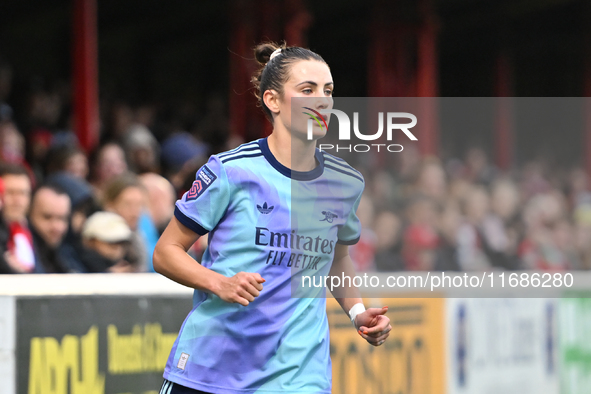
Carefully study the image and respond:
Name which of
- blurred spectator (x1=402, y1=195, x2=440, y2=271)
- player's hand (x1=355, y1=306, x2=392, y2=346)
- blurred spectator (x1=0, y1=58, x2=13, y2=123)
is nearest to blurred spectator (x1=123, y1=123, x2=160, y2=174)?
blurred spectator (x1=0, y1=58, x2=13, y2=123)

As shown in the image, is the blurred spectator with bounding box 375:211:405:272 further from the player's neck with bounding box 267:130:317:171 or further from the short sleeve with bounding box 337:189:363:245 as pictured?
the player's neck with bounding box 267:130:317:171

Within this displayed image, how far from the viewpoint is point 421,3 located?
12781 mm

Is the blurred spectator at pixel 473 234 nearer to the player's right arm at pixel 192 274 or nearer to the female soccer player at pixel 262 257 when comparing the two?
the female soccer player at pixel 262 257

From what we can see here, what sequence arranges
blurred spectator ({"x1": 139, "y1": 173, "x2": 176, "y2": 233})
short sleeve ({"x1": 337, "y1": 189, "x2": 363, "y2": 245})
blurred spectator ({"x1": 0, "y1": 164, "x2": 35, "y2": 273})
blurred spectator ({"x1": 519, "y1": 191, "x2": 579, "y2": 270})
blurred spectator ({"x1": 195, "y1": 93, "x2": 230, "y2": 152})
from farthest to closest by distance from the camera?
1. blurred spectator ({"x1": 195, "y1": 93, "x2": 230, "y2": 152})
2. blurred spectator ({"x1": 519, "y1": 191, "x2": 579, "y2": 270})
3. blurred spectator ({"x1": 139, "y1": 173, "x2": 176, "y2": 233})
4. blurred spectator ({"x1": 0, "y1": 164, "x2": 35, "y2": 273})
5. short sleeve ({"x1": 337, "y1": 189, "x2": 363, "y2": 245})

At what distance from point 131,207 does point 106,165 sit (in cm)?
99

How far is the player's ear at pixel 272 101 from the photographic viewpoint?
9.53ft

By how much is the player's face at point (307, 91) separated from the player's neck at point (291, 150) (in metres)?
0.04

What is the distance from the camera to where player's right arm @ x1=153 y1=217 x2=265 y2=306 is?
2533 mm

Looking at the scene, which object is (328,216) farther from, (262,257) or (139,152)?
(139,152)

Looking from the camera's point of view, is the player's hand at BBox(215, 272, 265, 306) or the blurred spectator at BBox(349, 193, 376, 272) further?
the blurred spectator at BBox(349, 193, 376, 272)

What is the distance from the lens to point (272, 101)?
2916 mm

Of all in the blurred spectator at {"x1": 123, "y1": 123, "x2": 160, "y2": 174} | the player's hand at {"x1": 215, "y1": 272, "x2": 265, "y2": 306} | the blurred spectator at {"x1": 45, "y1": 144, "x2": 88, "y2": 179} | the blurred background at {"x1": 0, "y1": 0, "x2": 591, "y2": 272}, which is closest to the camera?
the player's hand at {"x1": 215, "y1": 272, "x2": 265, "y2": 306}

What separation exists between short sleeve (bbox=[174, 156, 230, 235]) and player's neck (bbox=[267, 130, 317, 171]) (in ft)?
0.72

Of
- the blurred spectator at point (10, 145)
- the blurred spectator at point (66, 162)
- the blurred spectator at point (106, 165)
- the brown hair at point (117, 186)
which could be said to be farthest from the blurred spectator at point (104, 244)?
the blurred spectator at point (10, 145)
